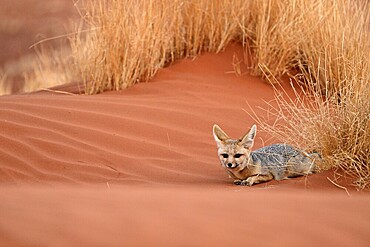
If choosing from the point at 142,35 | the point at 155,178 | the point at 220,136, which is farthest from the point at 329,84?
the point at 155,178

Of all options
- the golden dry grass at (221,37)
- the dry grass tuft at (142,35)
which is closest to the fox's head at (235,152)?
the golden dry grass at (221,37)

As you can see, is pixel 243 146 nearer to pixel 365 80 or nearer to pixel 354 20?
pixel 365 80

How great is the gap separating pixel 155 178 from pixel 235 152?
25.5 inches

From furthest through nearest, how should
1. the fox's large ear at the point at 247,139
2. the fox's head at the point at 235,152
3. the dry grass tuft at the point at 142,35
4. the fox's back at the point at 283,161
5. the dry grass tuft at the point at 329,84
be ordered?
the dry grass tuft at the point at 142,35, the fox's large ear at the point at 247,139, the fox's head at the point at 235,152, the fox's back at the point at 283,161, the dry grass tuft at the point at 329,84

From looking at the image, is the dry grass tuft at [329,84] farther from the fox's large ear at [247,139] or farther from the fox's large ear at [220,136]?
the fox's large ear at [220,136]

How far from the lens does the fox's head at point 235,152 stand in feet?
22.1

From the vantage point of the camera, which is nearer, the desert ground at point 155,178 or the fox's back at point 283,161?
the desert ground at point 155,178

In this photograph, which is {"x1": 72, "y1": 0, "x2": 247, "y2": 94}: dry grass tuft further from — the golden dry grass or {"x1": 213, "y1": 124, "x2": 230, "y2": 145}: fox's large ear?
{"x1": 213, "y1": 124, "x2": 230, "y2": 145}: fox's large ear

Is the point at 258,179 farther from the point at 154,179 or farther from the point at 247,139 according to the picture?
the point at 154,179

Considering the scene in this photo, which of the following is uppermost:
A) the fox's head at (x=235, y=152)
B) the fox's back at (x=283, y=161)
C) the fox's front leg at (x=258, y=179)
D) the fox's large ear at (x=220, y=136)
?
the fox's large ear at (x=220, y=136)

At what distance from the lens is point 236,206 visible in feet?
16.2

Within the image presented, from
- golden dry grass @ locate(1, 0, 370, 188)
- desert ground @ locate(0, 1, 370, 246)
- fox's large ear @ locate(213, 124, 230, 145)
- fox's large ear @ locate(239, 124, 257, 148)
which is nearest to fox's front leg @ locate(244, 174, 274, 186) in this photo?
desert ground @ locate(0, 1, 370, 246)

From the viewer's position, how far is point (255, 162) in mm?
6867

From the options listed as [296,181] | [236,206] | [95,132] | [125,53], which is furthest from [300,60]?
[236,206]
